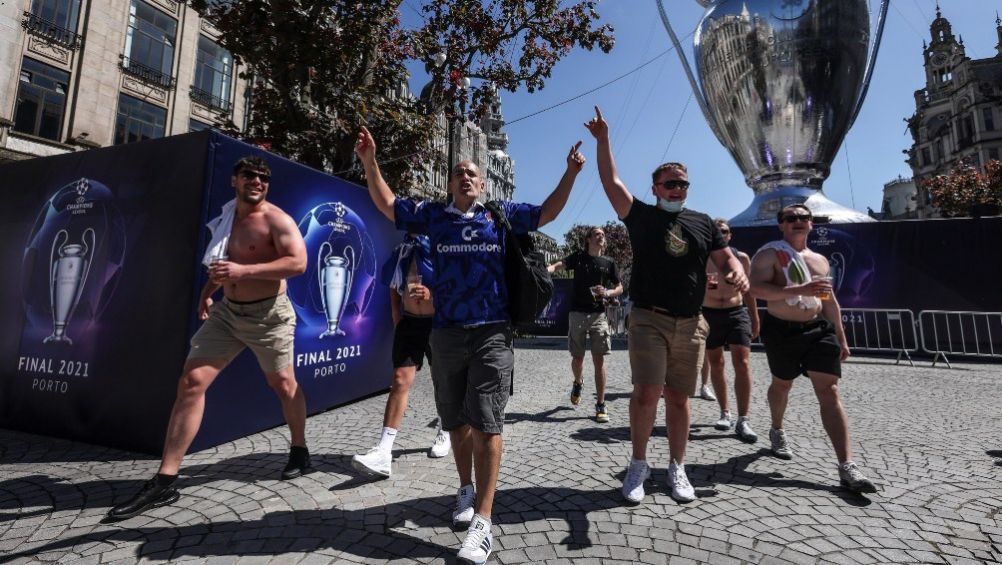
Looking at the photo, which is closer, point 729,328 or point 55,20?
point 729,328

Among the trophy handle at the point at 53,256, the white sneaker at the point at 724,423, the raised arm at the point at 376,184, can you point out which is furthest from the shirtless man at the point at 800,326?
the trophy handle at the point at 53,256

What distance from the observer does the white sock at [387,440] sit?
3113 mm

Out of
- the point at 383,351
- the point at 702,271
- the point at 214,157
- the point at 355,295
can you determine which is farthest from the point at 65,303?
the point at 702,271

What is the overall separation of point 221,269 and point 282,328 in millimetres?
739

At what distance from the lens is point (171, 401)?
3.44 metres

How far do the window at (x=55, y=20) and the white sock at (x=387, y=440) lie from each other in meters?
24.0

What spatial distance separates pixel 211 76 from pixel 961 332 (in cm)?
3156

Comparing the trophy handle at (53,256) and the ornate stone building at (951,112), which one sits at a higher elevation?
the ornate stone building at (951,112)

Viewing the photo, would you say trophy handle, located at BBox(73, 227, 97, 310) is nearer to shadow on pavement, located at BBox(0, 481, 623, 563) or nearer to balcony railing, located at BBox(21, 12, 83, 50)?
shadow on pavement, located at BBox(0, 481, 623, 563)

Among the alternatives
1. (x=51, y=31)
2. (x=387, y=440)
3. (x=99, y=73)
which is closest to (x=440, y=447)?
(x=387, y=440)

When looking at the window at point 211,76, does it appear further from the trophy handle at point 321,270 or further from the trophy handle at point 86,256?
the trophy handle at point 321,270

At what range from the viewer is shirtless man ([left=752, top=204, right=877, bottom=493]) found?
2.96 m

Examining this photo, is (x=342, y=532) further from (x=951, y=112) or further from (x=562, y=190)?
(x=951, y=112)

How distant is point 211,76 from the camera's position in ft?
74.9
